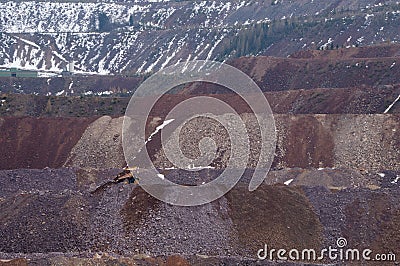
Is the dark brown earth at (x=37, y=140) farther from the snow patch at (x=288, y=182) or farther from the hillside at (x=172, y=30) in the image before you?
the hillside at (x=172, y=30)

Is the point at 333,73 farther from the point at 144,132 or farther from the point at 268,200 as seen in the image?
the point at 268,200

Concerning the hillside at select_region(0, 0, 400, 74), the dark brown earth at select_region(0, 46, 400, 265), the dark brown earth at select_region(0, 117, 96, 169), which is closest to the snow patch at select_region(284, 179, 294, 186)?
the dark brown earth at select_region(0, 46, 400, 265)

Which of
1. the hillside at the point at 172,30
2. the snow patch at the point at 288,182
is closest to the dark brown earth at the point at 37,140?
the snow patch at the point at 288,182

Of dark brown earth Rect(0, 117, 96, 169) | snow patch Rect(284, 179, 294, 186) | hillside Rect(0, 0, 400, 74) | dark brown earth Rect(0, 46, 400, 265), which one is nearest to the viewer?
dark brown earth Rect(0, 46, 400, 265)

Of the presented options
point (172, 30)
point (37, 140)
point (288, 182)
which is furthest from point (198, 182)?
point (172, 30)

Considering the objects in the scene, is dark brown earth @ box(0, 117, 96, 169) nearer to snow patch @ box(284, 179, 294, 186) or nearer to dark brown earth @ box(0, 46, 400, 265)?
dark brown earth @ box(0, 46, 400, 265)

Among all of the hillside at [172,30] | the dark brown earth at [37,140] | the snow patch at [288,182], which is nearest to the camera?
the snow patch at [288,182]

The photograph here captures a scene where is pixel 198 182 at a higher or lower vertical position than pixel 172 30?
lower

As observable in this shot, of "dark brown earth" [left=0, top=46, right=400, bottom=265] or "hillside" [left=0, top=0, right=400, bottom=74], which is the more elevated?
"hillside" [left=0, top=0, right=400, bottom=74]

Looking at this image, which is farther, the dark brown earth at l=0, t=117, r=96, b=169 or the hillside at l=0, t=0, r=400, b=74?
the hillside at l=0, t=0, r=400, b=74

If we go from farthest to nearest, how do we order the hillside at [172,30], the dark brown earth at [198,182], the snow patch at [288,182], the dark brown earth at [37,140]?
the hillside at [172,30] < the dark brown earth at [37,140] < the snow patch at [288,182] < the dark brown earth at [198,182]

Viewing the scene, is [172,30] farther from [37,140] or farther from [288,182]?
[288,182]

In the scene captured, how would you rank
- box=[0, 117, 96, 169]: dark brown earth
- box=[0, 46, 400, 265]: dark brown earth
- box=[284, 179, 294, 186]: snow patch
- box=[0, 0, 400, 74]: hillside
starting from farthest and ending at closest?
1. box=[0, 0, 400, 74]: hillside
2. box=[0, 117, 96, 169]: dark brown earth
3. box=[284, 179, 294, 186]: snow patch
4. box=[0, 46, 400, 265]: dark brown earth
